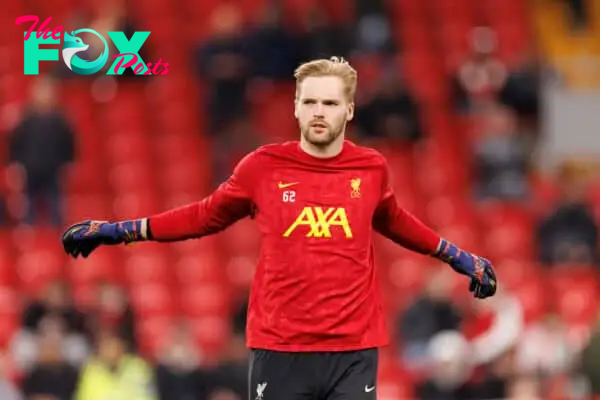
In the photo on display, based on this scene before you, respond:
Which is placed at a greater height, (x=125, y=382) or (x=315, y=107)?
(x=315, y=107)

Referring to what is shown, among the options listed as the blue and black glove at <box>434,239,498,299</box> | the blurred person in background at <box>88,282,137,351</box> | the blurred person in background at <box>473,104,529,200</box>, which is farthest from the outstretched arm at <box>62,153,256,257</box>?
the blurred person in background at <box>473,104,529,200</box>

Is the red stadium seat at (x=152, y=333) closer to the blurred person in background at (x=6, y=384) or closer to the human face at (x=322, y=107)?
the blurred person in background at (x=6, y=384)

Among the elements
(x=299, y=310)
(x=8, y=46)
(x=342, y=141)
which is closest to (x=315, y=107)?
(x=342, y=141)

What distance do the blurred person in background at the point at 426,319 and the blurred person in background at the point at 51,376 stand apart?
262 cm

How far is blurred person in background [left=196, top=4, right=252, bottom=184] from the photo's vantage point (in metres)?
16.7

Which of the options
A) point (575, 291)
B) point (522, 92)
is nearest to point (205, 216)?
point (575, 291)

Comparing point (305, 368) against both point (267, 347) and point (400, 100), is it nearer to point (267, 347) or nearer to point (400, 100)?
point (267, 347)

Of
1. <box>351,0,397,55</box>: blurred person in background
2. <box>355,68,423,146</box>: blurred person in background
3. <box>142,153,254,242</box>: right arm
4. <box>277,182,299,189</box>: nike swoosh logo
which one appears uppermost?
<box>351,0,397,55</box>: blurred person in background

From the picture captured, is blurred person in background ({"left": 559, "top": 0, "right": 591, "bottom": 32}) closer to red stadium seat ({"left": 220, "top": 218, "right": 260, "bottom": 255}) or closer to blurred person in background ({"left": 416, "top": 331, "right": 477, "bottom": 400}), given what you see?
red stadium seat ({"left": 220, "top": 218, "right": 260, "bottom": 255})

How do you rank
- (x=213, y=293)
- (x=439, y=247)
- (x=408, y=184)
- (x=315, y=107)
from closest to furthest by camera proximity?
(x=315, y=107) → (x=439, y=247) → (x=213, y=293) → (x=408, y=184)

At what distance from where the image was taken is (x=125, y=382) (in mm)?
12914

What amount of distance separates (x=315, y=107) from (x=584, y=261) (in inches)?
374

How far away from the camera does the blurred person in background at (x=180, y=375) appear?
13.1 m

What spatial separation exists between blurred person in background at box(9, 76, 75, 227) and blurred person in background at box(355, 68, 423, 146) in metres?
2.68
